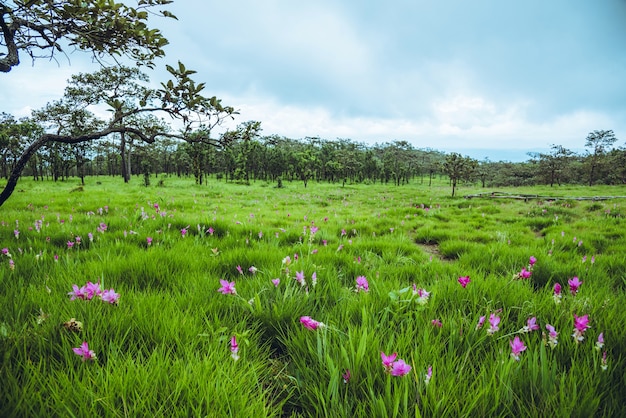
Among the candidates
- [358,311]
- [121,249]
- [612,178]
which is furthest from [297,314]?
[612,178]

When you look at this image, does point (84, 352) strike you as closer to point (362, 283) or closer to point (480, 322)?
point (362, 283)

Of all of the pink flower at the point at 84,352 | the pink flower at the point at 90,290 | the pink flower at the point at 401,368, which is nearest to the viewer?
the pink flower at the point at 401,368

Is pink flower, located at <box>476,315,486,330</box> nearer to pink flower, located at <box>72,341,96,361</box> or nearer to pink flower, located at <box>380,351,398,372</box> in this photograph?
pink flower, located at <box>380,351,398,372</box>

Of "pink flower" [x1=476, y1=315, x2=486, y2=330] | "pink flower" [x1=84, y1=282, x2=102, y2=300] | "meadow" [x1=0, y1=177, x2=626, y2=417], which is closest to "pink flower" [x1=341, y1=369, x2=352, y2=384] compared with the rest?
"meadow" [x1=0, y1=177, x2=626, y2=417]

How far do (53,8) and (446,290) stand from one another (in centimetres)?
438

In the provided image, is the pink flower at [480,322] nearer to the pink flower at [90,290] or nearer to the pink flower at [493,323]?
the pink flower at [493,323]

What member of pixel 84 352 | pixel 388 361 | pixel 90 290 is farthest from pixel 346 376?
pixel 90 290

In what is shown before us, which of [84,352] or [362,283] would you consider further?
[362,283]

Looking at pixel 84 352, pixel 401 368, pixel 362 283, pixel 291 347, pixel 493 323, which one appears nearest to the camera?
pixel 401 368

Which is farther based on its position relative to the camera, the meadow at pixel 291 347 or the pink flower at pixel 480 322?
the pink flower at pixel 480 322

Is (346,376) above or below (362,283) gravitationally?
below

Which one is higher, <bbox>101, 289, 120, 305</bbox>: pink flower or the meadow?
<bbox>101, 289, 120, 305</bbox>: pink flower

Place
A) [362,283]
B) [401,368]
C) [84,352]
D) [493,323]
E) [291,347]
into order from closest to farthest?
[401,368]
[84,352]
[493,323]
[291,347]
[362,283]

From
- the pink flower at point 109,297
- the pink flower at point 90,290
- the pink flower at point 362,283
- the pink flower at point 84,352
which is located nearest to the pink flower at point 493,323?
the pink flower at point 362,283
